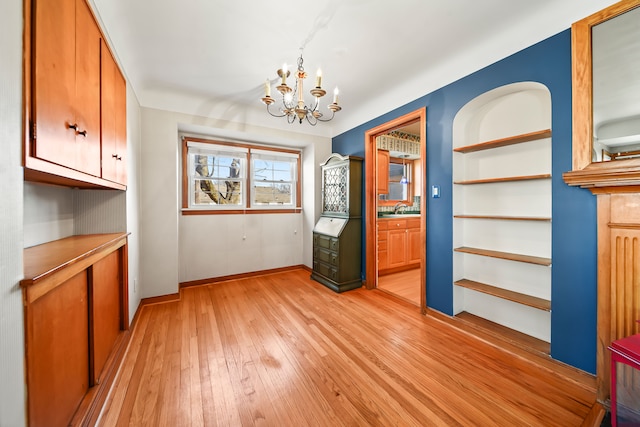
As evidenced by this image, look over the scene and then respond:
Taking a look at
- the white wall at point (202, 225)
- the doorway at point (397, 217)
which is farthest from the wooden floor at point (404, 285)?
the white wall at point (202, 225)

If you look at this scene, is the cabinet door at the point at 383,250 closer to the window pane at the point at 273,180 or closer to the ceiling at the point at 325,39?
the window pane at the point at 273,180

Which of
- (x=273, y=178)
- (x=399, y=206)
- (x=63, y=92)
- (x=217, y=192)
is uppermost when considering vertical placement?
(x=273, y=178)

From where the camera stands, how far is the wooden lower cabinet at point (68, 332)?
89 centimetres

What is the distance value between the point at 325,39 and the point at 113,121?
186 centimetres

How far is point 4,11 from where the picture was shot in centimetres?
70

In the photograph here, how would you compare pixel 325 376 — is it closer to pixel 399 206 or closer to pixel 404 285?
pixel 404 285

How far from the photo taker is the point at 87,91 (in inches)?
51.9

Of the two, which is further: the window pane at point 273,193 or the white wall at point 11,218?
the window pane at point 273,193

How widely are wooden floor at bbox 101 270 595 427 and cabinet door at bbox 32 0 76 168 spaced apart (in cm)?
152

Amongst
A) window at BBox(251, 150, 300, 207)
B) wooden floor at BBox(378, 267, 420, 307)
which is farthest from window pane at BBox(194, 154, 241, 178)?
wooden floor at BBox(378, 267, 420, 307)

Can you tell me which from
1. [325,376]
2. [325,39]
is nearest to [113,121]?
[325,39]

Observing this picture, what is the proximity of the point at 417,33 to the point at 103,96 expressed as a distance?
247cm

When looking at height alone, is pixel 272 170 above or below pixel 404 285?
above

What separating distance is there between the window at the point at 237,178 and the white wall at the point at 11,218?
10.1 ft
